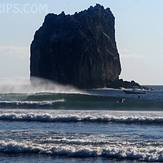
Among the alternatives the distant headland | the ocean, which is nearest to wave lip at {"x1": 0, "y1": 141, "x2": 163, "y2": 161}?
the ocean

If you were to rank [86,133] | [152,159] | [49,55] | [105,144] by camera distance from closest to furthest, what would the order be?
[152,159] < [105,144] < [86,133] < [49,55]

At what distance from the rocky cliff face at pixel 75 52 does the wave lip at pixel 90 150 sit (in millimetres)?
99807

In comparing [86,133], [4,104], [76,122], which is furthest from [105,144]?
[4,104]

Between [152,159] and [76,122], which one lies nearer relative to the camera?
[152,159]

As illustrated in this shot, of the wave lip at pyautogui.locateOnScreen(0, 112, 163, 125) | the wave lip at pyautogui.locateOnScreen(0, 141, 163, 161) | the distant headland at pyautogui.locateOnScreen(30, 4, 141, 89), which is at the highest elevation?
the distant headland at pyautogui.locateOnScreen(30, 4, 141, 89)

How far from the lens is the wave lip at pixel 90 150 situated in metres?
28.3

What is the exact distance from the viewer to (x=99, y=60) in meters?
141

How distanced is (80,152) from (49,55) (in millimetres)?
107301

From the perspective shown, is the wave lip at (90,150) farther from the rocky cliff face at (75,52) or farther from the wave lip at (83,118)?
the rocky cliff face at (75,52)

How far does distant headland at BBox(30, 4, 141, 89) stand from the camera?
5300 inches

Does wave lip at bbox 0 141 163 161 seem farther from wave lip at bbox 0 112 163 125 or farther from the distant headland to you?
the distant headland

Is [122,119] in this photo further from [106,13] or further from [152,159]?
[106,13]

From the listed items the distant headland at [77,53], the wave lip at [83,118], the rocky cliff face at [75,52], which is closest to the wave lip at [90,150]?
the wave lip at [83,118]

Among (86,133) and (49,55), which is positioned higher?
(49,55)
